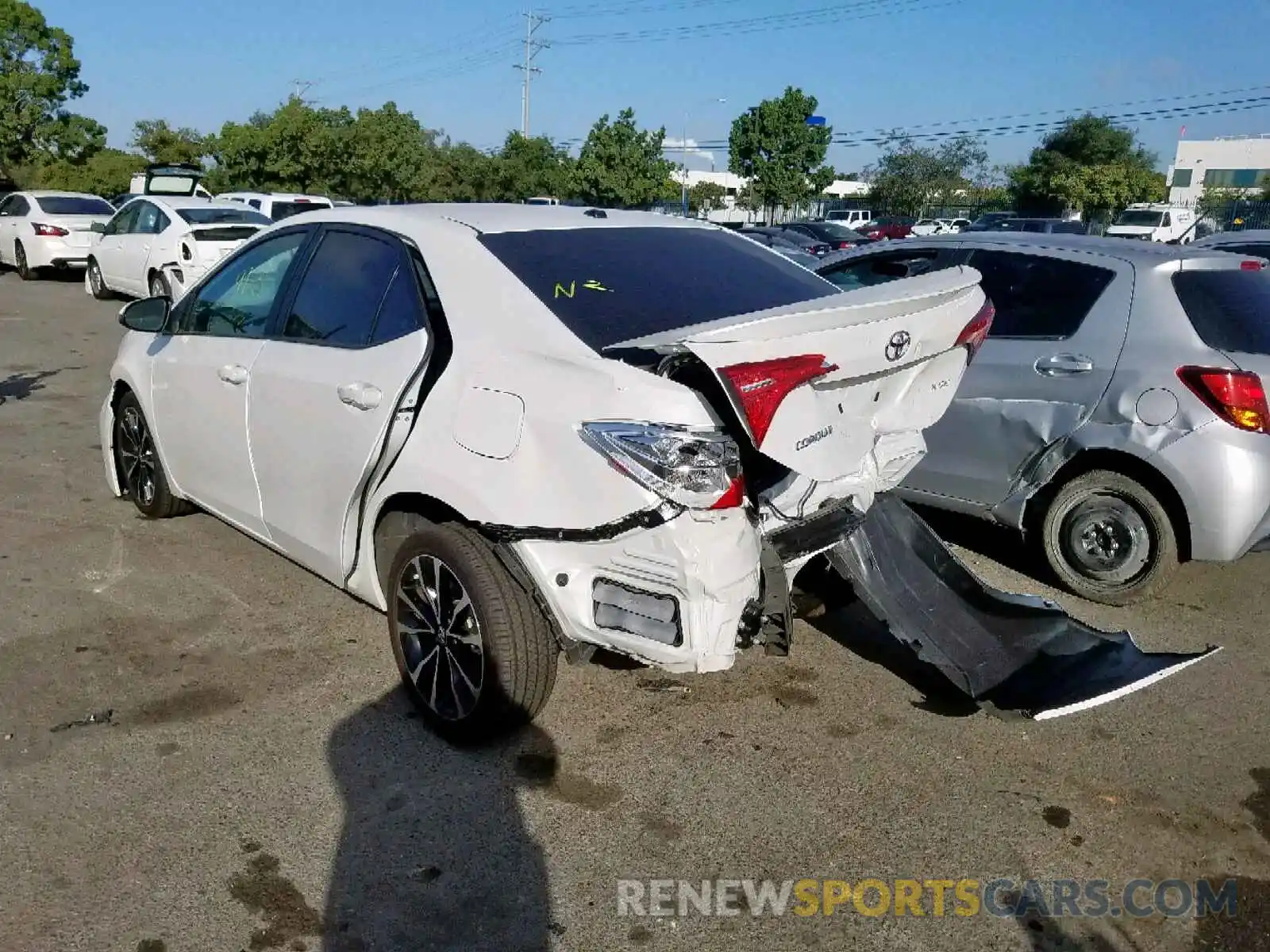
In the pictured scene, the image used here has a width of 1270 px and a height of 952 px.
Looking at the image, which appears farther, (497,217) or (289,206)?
(289,206)

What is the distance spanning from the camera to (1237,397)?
445cm

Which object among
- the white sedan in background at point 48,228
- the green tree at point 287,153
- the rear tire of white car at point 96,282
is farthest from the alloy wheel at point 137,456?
the green tree at point 287,153

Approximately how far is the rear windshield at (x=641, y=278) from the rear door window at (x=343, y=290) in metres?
0.47

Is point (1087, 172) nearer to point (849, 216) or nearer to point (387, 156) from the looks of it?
point (849, 216)

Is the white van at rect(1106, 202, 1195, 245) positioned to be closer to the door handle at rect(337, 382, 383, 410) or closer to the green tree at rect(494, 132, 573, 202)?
the green tree at rect(494, 132, 573, 202)

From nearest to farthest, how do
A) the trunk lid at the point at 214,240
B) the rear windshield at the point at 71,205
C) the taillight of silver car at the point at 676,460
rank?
the taillight of silver car at the point at 676,460
the trunk lid at the point at 214,240
the rear windshield at the point at 71,205

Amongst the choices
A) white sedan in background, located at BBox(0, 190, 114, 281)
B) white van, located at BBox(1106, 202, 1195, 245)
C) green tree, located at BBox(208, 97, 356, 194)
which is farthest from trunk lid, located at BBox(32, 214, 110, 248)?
white van, located at BBox(1106, 202, 1195, 245)

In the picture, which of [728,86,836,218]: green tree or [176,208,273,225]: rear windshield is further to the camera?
[728,86,836,218]: green tree

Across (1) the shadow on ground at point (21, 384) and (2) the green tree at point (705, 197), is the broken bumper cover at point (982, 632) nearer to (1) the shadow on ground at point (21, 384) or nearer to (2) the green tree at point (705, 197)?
(1) the shadow on ground at point (21, 384)

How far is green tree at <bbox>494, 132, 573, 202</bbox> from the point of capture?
174ft

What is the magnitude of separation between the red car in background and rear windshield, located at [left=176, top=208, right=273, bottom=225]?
80.2 feet

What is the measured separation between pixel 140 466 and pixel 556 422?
352 cm

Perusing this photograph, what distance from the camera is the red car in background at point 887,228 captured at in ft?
123

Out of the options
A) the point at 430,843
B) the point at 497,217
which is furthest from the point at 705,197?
the point at 430,843
